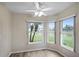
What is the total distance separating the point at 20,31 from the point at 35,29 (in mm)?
212

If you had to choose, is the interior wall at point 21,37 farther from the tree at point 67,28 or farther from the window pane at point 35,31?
the tree at point 67,28

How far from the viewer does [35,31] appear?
1512 mm

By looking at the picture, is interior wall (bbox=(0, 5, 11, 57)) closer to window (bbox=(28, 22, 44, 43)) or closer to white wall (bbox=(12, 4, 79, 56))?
white wall (bbox=(12, 4, 79, 56))

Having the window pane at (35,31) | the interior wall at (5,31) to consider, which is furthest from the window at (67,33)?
the interior wall at (5,31)

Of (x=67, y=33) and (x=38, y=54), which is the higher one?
(x=67, y=33)

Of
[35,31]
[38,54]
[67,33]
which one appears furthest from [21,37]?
[67,33]

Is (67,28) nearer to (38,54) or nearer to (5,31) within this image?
(38,54)

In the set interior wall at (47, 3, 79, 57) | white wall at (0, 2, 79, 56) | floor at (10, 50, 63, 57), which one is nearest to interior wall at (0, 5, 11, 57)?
white wall at (0, 2, 79, 56)

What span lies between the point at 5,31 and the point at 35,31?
16.1 inches

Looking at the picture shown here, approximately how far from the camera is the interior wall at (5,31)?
142 centimetres

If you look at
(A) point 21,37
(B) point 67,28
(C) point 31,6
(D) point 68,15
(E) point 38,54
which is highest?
(C) point 31,6

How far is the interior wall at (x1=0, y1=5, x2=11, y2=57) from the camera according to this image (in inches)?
56.0

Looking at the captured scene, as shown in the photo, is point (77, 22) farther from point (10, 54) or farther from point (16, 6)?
point (10, 54)

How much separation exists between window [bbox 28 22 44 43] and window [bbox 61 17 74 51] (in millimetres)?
313
